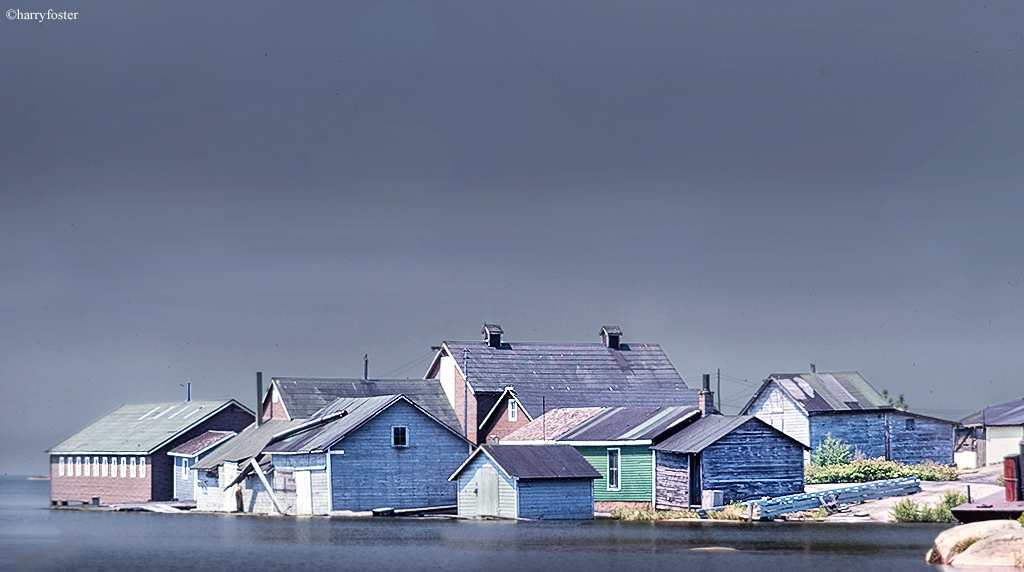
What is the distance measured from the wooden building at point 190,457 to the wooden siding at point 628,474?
26786 millimetres

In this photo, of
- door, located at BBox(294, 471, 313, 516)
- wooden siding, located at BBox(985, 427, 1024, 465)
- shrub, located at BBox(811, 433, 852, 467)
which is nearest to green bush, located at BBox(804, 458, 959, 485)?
shrub, located at BBox(811, 433, 852, 467)

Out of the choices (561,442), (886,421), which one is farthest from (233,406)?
(886,421)

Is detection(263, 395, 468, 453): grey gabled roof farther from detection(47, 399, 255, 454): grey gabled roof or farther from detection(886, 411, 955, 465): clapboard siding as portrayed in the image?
detection(886, 411, 955, 465): clapboard siding

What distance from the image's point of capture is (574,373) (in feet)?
291

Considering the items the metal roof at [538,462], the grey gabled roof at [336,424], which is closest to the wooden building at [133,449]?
the grey gabled roof at [336,424]

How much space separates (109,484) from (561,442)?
3513 centimetres

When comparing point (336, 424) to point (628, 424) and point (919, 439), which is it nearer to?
point (628, 424)

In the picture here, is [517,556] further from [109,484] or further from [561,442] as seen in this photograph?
[109,484]

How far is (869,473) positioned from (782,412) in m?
9.00

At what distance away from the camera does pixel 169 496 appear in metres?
87.4

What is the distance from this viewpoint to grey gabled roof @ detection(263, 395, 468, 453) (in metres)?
69.4

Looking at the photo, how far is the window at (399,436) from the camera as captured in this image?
70562mm

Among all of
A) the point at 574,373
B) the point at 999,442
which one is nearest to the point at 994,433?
the point at 999,442

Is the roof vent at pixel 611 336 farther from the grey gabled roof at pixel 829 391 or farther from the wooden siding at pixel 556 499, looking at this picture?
the wooden siding at pixel 556 499
